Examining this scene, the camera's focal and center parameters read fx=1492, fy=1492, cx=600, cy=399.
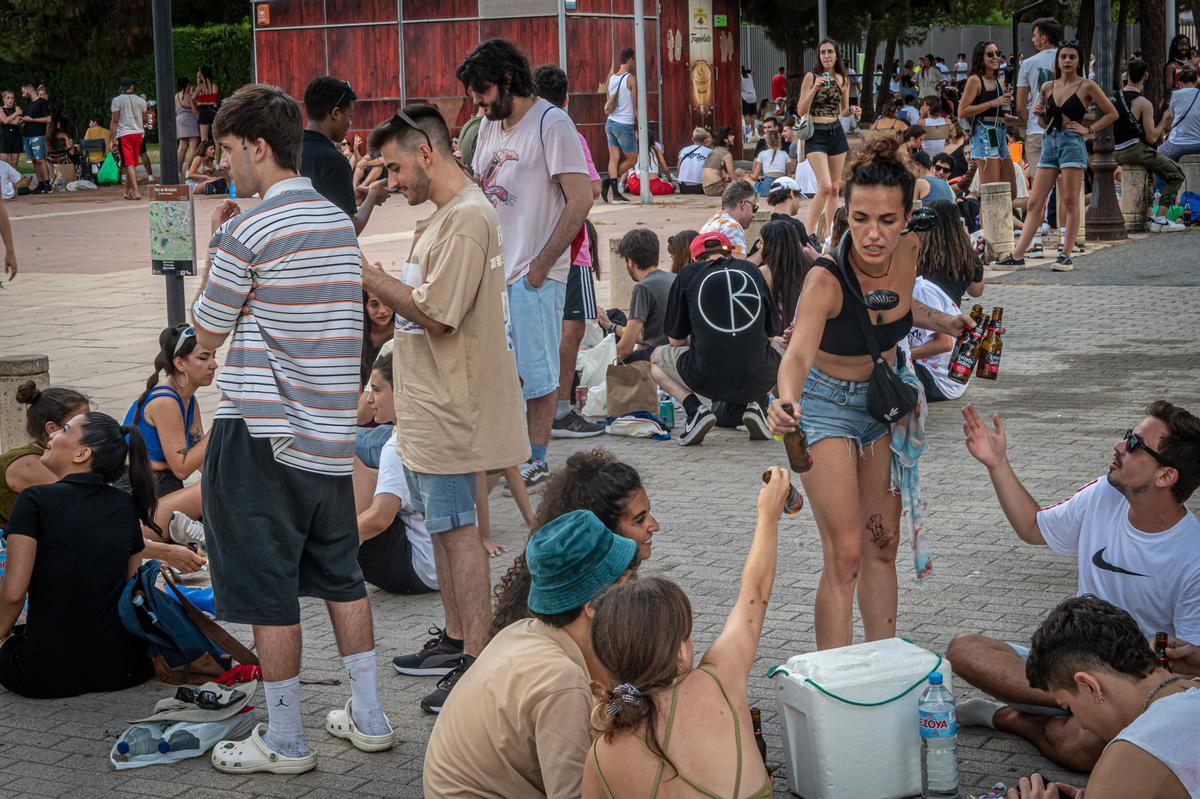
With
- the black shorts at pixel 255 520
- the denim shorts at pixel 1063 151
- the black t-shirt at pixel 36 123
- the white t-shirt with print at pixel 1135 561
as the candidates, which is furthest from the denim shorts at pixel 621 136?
the black shorts at pixel 255 520

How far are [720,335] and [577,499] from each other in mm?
4428

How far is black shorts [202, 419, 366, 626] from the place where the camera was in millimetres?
4398

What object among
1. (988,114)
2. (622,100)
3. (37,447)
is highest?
(622,100)

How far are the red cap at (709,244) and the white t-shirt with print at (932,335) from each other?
1166 millimetres

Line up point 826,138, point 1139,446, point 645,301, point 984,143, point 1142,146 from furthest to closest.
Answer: point 1142,146 → point 984,143 → point 826,138 → point 645,301 → point 1139,446

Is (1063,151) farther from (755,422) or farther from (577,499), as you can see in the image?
(577,499)

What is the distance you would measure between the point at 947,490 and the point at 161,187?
176 inches

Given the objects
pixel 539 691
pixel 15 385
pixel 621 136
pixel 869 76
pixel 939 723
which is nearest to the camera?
pixel 539 691

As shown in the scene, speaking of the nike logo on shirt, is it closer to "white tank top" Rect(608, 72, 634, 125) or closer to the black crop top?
the black crop top

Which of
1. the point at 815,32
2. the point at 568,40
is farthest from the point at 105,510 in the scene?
the point at 815,32

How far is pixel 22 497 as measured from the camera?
5.15m

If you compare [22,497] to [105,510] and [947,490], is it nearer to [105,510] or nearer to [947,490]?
[105,510]

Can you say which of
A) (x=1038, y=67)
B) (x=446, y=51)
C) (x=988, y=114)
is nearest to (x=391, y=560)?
(x=1038, y=67)

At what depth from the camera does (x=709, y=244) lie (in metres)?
8.77
